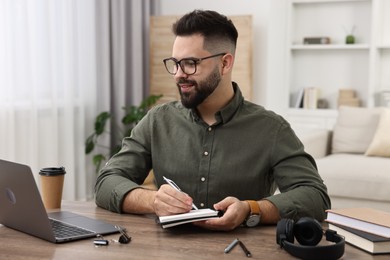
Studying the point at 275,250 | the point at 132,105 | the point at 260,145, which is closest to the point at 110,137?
the point at 132,105

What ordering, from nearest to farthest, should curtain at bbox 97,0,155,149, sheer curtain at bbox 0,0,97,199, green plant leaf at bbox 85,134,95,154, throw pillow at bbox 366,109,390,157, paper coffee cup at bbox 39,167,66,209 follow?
paper coffee cup at bbox 39,167,66,209
sheer curtain at bbox 0,0,97,199
throw pillow at bbox 366,109,390,157
green plant leaf at bbox 85,134,95,154
curtain at bbox 97,0,155,149

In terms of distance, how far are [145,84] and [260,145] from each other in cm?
390

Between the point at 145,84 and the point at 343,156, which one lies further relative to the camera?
the point at 145,84

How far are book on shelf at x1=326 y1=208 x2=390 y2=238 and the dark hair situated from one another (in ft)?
2.25

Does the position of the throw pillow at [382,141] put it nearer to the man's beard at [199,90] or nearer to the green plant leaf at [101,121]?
the green plant leaf at [101,121]

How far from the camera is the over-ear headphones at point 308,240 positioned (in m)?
1.39

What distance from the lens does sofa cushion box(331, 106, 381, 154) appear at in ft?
15.1

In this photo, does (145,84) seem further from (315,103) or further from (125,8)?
(315,103)

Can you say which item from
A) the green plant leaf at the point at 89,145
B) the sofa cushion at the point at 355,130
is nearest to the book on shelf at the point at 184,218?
the sofa cushion at the point at 355,130

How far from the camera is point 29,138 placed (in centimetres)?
439

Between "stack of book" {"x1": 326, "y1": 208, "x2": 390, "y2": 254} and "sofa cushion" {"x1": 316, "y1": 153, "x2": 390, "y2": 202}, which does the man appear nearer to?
"stack of book" {"x1": 326, "y1": 208, "x2": 390, "y2": 254}

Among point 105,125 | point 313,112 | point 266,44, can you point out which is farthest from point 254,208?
point 266,44

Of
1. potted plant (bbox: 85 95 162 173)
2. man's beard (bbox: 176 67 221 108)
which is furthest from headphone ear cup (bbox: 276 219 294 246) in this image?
potted plant (bbox: 85 95 162 173)

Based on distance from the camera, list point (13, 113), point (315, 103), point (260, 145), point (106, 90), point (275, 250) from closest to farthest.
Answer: point (275, 250) < point (260, 145) < point (13, 113) < point (106, 90) < point (315, 103)
